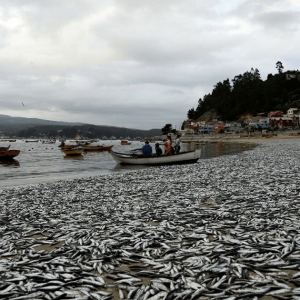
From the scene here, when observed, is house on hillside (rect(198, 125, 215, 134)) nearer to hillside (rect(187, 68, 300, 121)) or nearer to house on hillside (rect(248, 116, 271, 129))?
hillside (rect(187, 68, 300, 121))

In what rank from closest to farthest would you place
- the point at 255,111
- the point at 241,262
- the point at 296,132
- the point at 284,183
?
1. the point at 241,262
2. the point at 284,183
3. the point at 296,132
4. the point at 255,111

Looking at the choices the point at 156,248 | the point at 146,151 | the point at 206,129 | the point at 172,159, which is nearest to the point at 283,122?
the point at 206,129

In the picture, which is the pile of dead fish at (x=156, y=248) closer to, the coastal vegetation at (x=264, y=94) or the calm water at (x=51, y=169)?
the calm water at (x=51, y=169)

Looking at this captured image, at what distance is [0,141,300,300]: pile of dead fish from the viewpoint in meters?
4.75

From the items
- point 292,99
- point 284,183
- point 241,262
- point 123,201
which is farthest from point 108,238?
point 292,99

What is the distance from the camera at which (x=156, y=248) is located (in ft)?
21.6

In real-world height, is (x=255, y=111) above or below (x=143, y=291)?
above

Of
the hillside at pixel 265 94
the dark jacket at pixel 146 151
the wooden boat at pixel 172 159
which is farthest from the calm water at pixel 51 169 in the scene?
the hillside at pixel 265 94

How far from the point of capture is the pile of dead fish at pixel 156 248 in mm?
4754

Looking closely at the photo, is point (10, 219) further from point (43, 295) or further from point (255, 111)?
point (255, 111)

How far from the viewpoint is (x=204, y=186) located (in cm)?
1481

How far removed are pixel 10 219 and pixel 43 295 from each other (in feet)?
20.7

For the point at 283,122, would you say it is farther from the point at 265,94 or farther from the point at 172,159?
the point at 172,159

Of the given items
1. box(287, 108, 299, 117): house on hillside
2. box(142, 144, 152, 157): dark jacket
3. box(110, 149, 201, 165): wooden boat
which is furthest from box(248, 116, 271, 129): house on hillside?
Result: box(142, 144, 152, 157): dark jacket
